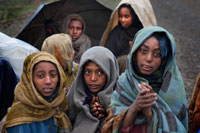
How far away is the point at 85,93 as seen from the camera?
3.39 metres

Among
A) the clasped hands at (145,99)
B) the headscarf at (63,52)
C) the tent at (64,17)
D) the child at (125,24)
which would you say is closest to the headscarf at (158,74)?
the clasped hands at (145,99)

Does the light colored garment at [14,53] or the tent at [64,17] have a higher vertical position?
the tent at [64,17]

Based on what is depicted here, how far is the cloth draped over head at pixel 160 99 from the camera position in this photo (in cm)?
271

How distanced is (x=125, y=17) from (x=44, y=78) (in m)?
2.41

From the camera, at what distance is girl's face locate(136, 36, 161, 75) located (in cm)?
282

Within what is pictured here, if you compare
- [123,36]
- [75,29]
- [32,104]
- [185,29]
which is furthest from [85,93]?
[185,29]

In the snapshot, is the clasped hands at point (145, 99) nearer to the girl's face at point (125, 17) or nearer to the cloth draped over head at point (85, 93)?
the cloth draped over head at point (85, 93)

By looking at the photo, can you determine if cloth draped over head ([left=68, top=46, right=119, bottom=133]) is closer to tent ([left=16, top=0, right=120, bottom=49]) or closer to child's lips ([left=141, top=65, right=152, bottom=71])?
child's lips ([left=141, top=65, right=152, bottom=71])

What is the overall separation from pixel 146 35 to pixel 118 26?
249 centimetres

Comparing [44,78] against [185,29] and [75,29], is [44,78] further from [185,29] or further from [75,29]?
[185,29]

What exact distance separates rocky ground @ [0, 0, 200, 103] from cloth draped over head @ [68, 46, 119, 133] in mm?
3722

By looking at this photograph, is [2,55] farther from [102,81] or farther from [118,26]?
[118,26]

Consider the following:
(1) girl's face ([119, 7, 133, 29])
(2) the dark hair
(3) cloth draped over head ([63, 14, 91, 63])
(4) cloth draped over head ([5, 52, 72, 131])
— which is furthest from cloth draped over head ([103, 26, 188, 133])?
(3) cloth draped over head ([63, 14, 91, 63])

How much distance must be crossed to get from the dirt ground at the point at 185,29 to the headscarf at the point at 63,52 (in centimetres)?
317
